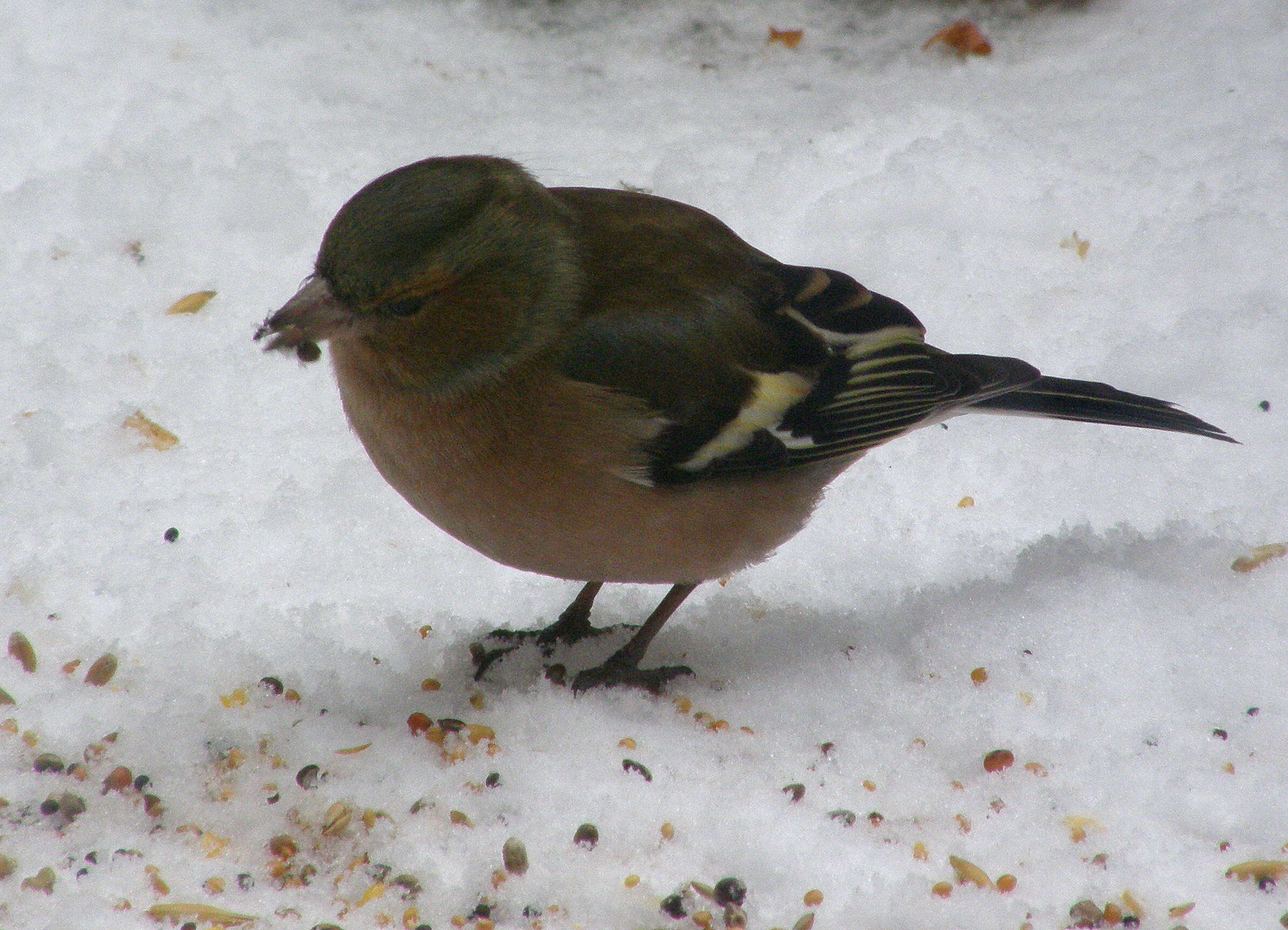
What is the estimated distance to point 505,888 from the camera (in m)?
2.80

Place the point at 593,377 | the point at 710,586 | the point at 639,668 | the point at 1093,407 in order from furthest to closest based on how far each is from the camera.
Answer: the point at 710,586 < the point at 1093,407 < the point at 639,668 < the point at 593,377

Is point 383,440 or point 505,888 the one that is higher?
point 383,440

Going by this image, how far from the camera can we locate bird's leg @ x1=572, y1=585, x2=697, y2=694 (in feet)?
11.5

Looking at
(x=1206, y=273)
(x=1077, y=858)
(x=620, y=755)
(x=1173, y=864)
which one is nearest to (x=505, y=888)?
(x=620, y=755)

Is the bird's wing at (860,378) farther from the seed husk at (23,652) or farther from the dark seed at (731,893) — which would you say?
the seed husk at (23,652)

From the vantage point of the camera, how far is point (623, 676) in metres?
3.52

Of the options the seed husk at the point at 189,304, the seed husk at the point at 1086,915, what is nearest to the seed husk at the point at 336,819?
the seed husk at the point at 1086,915

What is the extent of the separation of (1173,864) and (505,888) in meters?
1.41

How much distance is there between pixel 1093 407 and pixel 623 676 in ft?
4.94

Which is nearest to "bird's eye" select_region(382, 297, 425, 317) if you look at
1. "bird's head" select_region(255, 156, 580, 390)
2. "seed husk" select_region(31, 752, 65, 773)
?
"bird's head" select_region(255, 156, 580, 390)

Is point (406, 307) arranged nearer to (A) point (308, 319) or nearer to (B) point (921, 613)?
(A) point (308, 319)

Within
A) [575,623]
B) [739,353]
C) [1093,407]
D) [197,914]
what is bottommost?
[575,623]

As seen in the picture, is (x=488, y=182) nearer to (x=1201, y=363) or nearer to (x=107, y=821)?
(x=107, y=821)

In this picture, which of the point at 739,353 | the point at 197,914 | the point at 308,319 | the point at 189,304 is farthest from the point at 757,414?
the point at 189,304
